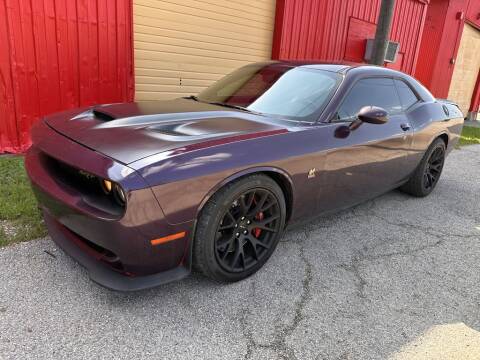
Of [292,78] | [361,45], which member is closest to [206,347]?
[292,78]

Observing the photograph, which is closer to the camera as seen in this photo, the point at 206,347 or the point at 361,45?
the point at 206,347

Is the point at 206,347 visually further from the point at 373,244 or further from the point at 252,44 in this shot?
the point at 252,44

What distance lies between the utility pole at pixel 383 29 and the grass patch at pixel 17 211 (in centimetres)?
594

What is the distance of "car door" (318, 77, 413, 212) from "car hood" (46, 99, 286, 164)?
22.5 inches

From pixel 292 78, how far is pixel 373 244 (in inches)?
62.1

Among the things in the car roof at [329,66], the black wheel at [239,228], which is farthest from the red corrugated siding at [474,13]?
the black wheel at [239,228]

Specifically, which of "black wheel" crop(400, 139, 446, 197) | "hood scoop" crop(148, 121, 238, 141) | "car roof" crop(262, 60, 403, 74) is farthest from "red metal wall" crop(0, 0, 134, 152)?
"black wheel" crop(400, 139, 446, 197)

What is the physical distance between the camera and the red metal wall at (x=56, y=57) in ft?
14.7

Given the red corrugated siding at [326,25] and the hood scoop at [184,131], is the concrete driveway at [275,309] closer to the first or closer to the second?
the hood scoop at [184,131]

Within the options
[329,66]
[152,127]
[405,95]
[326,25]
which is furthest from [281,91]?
[326,25]

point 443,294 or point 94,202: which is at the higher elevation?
point 94,202

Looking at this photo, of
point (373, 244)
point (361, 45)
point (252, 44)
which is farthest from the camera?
point (361, 45)

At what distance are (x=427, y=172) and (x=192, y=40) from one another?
4.07m

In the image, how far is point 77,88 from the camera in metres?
5.08
